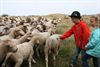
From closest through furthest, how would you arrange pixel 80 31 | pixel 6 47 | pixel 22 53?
pixel 6 47
pixel 22 53
pixel 80 31

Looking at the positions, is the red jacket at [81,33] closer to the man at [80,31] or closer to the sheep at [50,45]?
the man at [80,31]

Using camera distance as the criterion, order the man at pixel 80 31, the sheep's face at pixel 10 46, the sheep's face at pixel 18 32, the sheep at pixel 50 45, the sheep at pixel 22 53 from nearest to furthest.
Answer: the sheep's face at pixel 10 46
the sheep at pixel 22 53
the man at pixel 80 31
the sheep at pixel 50 45
the sheep's face at pixel 18 32

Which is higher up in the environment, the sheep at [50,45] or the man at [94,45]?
the man at [94,45]

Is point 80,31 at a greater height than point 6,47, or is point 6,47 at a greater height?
point 80,31

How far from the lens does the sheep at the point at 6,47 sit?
9688 mm

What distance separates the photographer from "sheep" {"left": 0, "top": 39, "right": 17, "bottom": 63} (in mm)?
9688

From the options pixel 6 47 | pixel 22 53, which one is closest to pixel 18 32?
pixel 22 53

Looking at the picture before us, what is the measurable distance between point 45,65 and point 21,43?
1.36 meters

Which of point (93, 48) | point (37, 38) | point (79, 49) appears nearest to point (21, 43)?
point (37, 38)

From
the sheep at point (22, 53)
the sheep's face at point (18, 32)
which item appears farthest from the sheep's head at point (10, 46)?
the sheep's face at point (18, 32)

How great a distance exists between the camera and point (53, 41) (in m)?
11.9

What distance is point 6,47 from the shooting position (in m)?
9.96

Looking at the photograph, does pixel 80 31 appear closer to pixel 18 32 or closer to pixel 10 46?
pixel 10 46

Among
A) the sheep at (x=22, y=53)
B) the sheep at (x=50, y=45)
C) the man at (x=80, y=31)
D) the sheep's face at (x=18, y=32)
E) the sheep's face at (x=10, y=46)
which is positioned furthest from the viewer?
the sheep's face at (x=18, y=32)
